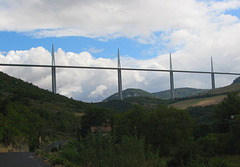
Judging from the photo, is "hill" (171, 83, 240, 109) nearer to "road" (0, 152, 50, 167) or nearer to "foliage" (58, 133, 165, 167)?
"road" (0, 152, 50, 167)

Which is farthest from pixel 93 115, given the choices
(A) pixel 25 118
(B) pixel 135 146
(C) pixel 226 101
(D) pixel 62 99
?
(D) pixel 62 99

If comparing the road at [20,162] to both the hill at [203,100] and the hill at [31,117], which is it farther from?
the hill at [203,100]

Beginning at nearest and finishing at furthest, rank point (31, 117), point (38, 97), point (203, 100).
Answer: point (31, 117), point (38, 97), point (203, 100)

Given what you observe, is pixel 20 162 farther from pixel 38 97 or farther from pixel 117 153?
pixel 38 97

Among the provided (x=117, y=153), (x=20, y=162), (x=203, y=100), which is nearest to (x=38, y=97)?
(x=203, y=100)

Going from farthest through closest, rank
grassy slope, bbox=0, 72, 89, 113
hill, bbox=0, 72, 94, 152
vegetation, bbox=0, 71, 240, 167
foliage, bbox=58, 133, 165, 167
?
grassy slope, bbox=0, 72, 89, 113, hill, bbox=0, 72, 94, 152, vegetation, bbox=0, 71, 240, 167, foliage, bbox=58, 133, 165, 167

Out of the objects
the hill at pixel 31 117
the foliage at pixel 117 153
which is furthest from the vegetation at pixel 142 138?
the hill at pixel 31 117

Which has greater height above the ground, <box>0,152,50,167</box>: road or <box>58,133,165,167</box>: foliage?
<box>58,133,165,167</box>: foliage

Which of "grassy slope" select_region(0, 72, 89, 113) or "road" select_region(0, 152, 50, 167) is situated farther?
"grassy slope" select_region(0, 72, 89, 113)

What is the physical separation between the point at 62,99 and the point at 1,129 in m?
70.9

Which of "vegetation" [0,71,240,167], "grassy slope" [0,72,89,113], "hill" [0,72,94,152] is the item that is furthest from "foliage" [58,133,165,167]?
"grassy slope" [0,72,89,113]

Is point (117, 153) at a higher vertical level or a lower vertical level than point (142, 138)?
lower

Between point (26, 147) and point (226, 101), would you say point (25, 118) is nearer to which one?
point (26, 147)

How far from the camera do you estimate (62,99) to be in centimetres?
10206
